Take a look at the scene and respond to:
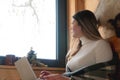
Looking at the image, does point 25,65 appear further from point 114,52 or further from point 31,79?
point 114,52

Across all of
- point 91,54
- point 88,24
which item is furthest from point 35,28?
point 91,54

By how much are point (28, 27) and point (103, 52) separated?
105 centimetres

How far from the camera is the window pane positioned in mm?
2520

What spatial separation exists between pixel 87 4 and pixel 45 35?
497mm

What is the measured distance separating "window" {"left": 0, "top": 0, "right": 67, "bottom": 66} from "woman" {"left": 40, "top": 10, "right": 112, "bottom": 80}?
0.61 m

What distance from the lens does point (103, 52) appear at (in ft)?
5.75

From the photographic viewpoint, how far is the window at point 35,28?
253cm

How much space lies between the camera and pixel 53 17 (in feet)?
8.98

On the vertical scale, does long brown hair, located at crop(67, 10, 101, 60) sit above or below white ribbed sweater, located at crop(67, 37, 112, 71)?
above

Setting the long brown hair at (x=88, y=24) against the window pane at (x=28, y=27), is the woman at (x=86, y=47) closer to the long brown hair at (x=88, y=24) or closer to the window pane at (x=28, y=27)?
the long brown hair at (x=88, y=24)

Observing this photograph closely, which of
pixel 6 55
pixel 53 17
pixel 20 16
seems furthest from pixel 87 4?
pixel 6 55

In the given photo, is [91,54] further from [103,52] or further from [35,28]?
[35,28]

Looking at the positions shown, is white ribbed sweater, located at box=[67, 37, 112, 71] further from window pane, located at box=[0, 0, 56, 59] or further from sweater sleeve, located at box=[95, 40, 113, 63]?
window pane, located at box=[0, 0, 56, 59]

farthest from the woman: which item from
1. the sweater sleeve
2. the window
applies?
the window
